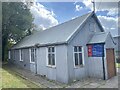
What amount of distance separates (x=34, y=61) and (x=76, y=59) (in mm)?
6232

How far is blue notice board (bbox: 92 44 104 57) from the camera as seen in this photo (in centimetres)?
1376

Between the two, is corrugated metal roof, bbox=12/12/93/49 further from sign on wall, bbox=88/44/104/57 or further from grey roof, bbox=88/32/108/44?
sign on wall, bbox=88/44/104/57

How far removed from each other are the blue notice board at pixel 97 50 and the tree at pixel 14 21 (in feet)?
67.6

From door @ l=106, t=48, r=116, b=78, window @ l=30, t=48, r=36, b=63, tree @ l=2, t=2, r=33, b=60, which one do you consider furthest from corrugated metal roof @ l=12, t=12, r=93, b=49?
tree @ l=2, t=2, r=33, b=60

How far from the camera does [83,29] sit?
14.7 metres

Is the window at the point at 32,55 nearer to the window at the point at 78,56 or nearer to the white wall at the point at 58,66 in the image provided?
the white wall at the point at 58,66

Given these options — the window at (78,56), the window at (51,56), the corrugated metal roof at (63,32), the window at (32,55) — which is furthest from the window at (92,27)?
the window at (32,55)

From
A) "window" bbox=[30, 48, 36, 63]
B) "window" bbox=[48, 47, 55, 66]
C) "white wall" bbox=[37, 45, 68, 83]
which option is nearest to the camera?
"white wall" bbox=[37, 45, 68, 83]

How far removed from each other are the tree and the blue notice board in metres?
20.6

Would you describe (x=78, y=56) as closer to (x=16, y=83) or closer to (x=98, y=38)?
(x=98, y=38)

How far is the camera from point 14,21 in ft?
104

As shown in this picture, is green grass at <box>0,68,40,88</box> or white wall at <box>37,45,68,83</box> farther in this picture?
white wall at <box>37,45,68,83</box>

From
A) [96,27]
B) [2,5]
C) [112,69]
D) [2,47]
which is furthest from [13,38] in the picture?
[112,69]

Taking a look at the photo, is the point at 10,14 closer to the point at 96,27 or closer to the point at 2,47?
the point at 2,47
